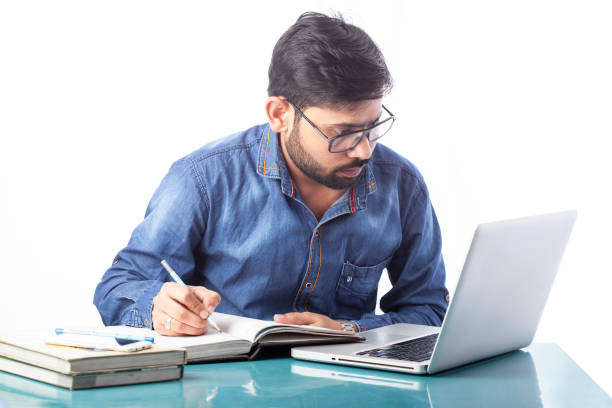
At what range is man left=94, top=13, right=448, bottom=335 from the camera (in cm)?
173

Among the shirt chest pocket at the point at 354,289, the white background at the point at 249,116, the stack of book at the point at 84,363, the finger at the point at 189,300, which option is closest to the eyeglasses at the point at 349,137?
the shirt chest pocket at the point at 354,289

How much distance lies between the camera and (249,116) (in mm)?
3465

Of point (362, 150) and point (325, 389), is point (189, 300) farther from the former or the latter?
point (362, 150)

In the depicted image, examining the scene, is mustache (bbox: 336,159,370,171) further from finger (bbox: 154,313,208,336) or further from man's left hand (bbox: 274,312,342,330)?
finger (bbox: 154,313,208,336)

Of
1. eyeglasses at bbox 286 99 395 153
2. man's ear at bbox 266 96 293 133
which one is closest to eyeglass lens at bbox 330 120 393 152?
eyeglasses at bbox 286 99 395 153

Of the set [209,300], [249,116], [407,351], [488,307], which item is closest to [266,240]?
[209,300]

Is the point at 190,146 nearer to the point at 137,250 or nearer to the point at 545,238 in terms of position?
the point at 137,250

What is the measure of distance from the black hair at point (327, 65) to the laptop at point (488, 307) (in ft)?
1.90

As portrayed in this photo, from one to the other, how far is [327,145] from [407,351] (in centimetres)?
59

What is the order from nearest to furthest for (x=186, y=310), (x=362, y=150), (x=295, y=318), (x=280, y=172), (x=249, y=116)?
(x=186, y=310) → (x=295, y=318) → (x=362, y=150) → (x=280, y=172) → (x=249, y=116)

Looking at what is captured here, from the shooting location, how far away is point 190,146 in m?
3.39

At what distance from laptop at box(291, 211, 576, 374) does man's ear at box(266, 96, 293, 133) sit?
2.03 feet

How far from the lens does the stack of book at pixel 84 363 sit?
104cm

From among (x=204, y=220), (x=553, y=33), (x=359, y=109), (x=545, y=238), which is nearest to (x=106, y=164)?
(x=204, y=220)
